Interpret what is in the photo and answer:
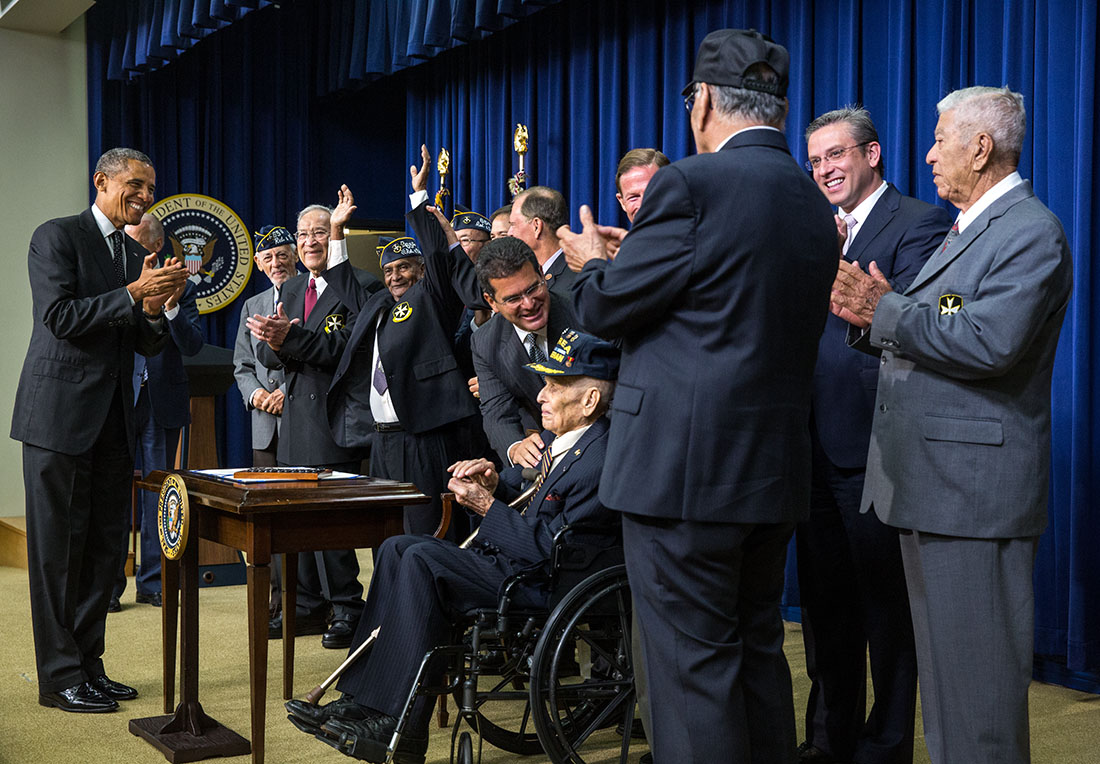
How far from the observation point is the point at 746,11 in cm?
485

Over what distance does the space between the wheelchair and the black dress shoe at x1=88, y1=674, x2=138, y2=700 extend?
1242mm

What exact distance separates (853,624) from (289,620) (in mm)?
1625

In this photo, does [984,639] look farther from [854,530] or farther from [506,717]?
[506,717]

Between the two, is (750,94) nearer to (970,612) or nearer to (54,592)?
(970,612)

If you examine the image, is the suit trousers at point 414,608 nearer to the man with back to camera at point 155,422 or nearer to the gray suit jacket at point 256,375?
the gray suit jacket at point 256,375

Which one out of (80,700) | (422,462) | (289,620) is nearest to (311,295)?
(422,462)

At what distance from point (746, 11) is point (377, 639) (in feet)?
11.0

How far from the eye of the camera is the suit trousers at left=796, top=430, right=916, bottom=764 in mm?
2611

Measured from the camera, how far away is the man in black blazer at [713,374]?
6.07ft

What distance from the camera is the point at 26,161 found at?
6551 mm

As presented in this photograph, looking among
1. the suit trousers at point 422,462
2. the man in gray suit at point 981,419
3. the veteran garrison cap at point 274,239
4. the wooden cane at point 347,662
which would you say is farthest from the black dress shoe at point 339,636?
the man in gray suit at point 981,419

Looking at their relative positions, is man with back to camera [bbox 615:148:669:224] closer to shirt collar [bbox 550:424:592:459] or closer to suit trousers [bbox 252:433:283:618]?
shirt collar [bbox 550:424:592:459]

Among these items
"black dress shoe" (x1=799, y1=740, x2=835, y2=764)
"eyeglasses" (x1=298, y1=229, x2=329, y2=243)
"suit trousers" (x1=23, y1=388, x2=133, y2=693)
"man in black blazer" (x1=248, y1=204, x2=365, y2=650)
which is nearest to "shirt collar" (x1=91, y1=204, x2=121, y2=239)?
"suit trousers" (x1=23, y1=388, x2=133, y2=693)

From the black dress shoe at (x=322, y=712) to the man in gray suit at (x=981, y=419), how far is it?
126cm
